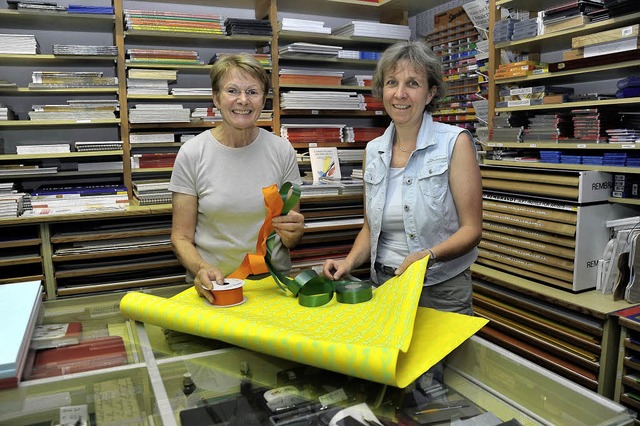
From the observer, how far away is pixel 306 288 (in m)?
1.41

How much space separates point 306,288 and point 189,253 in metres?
0.51

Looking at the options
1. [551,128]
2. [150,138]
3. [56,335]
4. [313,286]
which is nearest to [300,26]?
[150,138]

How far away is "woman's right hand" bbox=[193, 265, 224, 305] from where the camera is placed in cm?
138

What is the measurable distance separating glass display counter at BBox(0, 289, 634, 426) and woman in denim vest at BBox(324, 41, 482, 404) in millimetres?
559

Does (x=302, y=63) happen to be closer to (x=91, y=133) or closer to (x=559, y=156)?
(x=91, y=133)

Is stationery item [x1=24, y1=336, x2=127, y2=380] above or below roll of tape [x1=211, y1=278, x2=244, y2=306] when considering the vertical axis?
below

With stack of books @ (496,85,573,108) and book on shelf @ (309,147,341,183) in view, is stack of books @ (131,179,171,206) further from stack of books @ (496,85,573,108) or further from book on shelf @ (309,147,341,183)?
stack of books @ (496,85,573,108)

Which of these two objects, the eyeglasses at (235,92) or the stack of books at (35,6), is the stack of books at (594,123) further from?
the stack of books at (35,6)

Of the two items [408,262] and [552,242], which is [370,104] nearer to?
[552,242]

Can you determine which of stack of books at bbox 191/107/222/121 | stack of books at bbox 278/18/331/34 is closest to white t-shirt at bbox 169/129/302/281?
stack of books at bbox 191/107/222/121

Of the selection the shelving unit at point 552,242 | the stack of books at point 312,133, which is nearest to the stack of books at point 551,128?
the shelving unit at point 552,242

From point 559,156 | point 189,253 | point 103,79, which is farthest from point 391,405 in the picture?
point 103,79

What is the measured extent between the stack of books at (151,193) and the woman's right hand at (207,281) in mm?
2053

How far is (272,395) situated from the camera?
99cm
